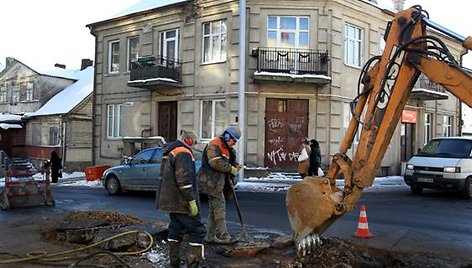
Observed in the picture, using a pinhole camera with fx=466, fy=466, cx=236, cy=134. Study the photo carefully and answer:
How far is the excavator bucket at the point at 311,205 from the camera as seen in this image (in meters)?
6.31

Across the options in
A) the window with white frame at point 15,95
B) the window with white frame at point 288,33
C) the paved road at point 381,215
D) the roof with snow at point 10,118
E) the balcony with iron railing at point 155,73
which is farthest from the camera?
the window with white frame at point 15,95

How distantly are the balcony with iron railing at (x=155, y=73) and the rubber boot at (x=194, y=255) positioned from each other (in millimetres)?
17363

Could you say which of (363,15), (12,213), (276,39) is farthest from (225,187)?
(363,15)

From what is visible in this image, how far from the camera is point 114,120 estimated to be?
2736 cm

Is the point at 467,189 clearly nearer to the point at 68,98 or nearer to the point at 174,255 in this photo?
the point at 174,255

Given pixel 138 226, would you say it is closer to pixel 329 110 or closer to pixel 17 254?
pixel 17 254

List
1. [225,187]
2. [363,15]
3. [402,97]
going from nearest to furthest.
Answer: [402,97] → [225,187] → [363,15]

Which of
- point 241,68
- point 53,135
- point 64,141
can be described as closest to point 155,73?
point 241,68

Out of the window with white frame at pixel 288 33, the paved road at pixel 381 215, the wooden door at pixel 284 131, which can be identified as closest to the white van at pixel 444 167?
the paved road at pixel 381 215

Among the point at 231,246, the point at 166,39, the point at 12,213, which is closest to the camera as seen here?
the point at 231,246

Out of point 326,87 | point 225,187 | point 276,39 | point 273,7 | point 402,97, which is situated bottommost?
point 225,187

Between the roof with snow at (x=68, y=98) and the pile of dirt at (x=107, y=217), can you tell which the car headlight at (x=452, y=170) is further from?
the roof with snow at (x=68, y=98)

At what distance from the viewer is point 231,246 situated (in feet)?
24.9

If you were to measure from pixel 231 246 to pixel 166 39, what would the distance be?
18758 mm
